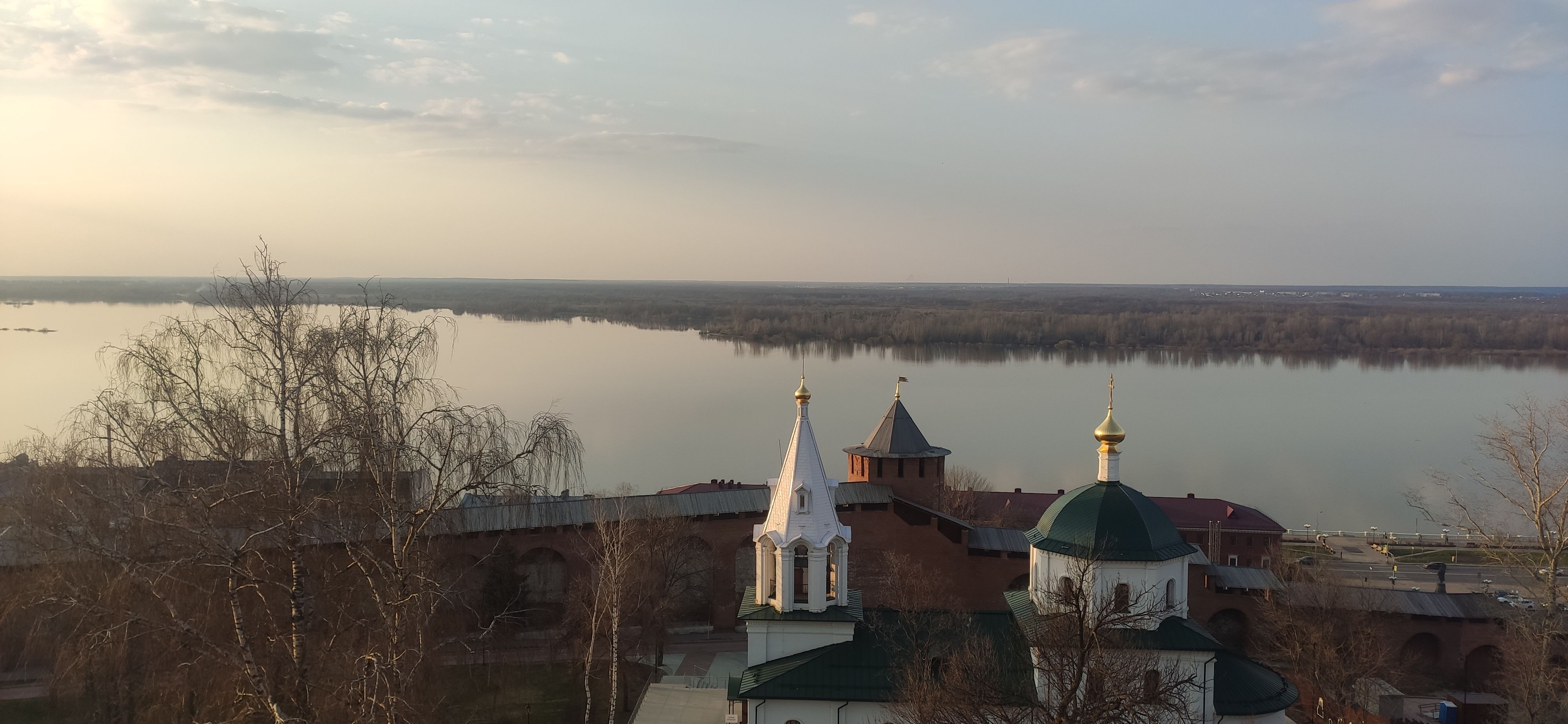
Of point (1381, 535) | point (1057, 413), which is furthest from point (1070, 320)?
point (1381, 535)

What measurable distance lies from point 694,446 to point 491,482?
21.6 meters

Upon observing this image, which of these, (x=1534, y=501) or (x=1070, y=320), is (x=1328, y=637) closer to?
(x=1534, y=501)

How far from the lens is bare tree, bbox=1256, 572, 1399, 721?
12.6m

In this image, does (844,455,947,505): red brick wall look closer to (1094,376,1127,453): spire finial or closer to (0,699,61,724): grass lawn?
(1094,376,1127,453): spire finial

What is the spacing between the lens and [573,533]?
15055mm

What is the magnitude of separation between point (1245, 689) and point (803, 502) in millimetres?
4713

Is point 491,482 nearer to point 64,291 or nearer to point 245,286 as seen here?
point 245,286

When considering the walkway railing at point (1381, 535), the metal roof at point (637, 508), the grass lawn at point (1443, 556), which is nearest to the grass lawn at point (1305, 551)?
the walkway railing at point (1381, 535)

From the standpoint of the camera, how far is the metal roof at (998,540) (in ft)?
50.2

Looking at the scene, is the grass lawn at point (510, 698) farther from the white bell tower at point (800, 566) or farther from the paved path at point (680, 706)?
the white bell tower at point (800, 566)

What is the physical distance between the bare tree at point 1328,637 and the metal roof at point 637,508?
18.3 ft

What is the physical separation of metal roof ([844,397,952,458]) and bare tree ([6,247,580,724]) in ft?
27.1

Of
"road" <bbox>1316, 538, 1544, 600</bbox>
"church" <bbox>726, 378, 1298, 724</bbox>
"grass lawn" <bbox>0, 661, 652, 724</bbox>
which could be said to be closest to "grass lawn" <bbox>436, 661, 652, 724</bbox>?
"grass lawn" <bbox>0, 661, 652, 724</bbox>

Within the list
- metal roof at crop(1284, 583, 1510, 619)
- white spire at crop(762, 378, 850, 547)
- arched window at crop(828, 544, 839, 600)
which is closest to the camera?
white spire at crop(762, 378, 850, 547)
